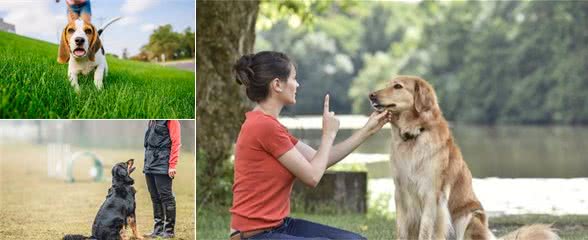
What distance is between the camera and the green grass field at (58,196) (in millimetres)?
5273

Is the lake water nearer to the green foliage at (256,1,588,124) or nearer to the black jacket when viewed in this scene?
the black jacket

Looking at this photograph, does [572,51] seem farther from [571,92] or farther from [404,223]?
[404,223]

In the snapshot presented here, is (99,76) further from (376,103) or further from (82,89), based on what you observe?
(376,103)

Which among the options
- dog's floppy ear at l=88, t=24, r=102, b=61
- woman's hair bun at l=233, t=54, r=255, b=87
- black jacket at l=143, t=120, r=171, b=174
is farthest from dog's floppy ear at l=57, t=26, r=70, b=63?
woman's hair bun at l=233, t=54, r=255, b=87

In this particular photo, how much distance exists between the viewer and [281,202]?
15.6ft

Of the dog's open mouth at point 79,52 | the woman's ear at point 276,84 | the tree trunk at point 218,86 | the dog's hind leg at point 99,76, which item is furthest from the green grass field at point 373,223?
the woman's ear at point 276,84

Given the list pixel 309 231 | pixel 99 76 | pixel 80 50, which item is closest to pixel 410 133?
pixel 309 231

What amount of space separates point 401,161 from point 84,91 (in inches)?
73.3

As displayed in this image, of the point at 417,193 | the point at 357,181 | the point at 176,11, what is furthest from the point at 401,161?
the point at 357,181

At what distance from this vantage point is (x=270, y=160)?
473 cm

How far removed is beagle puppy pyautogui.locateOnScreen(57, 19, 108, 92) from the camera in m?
5.33

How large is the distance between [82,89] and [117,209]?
2.30ft

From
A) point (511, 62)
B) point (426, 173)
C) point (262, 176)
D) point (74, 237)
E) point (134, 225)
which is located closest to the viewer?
point (262, 176)

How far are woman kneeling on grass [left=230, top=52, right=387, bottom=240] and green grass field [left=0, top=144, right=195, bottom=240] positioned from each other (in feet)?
2.94
